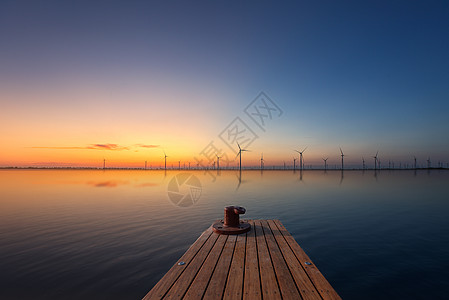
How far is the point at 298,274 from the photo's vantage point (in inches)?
219

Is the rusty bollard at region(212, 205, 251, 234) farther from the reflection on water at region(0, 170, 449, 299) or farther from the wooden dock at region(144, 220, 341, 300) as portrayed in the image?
the reflection on water at region(0, 170, 449, 299)

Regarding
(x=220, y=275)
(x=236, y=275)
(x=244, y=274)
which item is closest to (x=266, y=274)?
(x=244, y=274)

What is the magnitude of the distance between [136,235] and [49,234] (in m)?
5.92

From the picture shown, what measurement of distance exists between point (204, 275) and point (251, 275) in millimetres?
1190

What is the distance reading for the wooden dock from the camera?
472cm

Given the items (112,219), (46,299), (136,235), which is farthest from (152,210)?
(46,299)

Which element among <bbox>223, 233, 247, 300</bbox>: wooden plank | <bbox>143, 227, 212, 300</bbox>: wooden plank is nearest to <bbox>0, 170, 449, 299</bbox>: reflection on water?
<bbox>143, 227, 212, 300</bbox>: wooden plank

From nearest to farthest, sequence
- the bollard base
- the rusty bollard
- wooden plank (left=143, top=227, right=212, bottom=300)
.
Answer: wooden plank (left=143, top=227, right=212, bottom=300)
the bollard base
the rusty bollard

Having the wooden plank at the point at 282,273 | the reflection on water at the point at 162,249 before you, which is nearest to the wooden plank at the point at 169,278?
the wooden plank at the point at 282,273

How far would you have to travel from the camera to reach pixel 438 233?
15219 millimetres

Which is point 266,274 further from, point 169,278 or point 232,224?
point 232,224

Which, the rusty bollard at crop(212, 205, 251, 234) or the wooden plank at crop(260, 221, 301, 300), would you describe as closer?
the wooden plank at crop(260, 221, 301, 300)

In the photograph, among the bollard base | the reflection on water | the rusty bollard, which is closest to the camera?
the reflection on water

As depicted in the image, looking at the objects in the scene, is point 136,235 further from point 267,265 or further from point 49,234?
point 267,265
